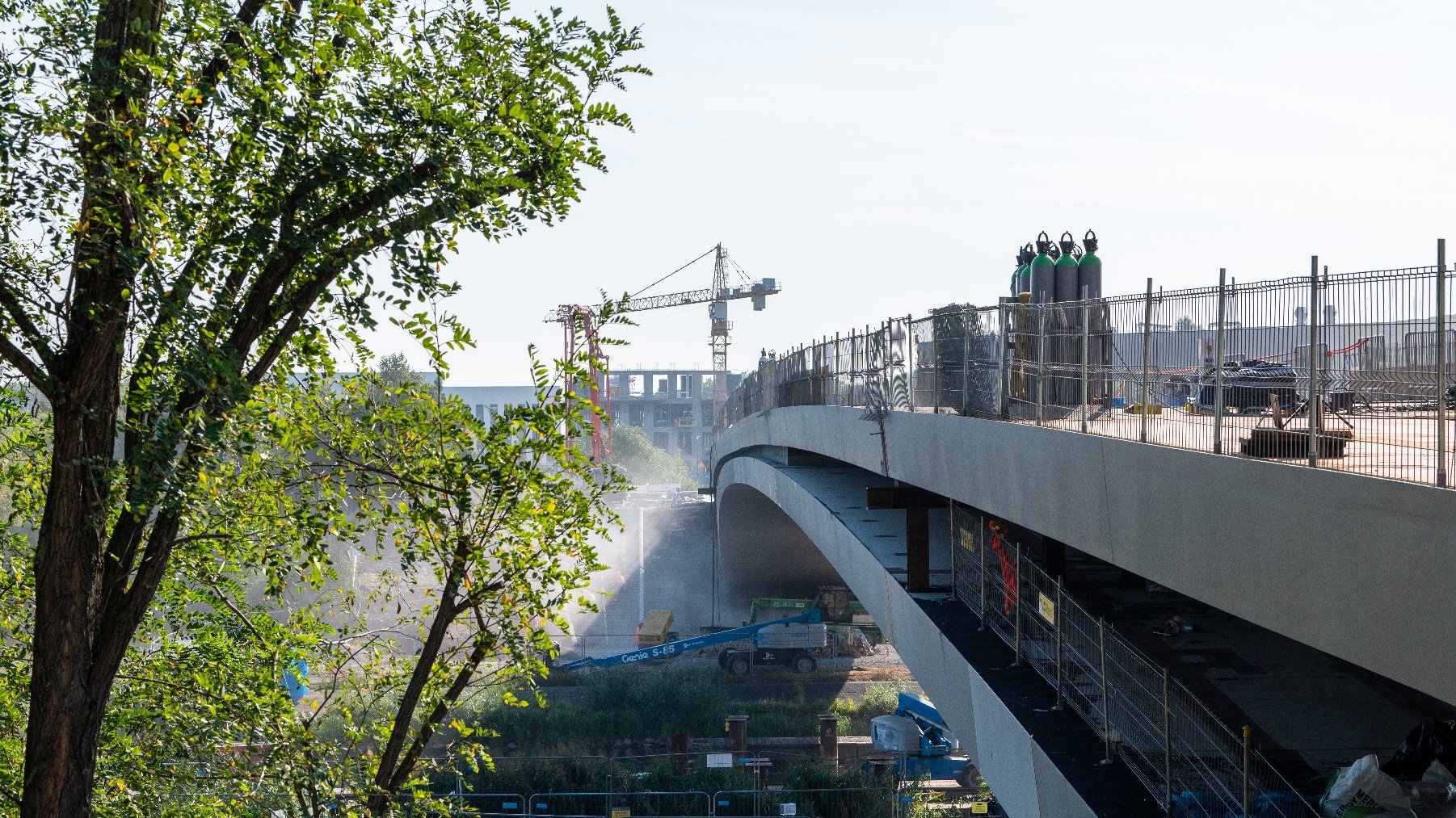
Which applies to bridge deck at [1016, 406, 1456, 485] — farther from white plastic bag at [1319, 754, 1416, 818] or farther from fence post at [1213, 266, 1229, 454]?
white plastic bag at [1319, 754, 1416, 818]

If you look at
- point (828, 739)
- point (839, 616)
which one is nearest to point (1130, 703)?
point (828, 739)

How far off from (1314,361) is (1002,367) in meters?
5.40

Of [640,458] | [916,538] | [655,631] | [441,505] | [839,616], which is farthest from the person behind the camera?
[640,458]

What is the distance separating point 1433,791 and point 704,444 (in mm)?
126001

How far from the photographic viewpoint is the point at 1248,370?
742 centimetres

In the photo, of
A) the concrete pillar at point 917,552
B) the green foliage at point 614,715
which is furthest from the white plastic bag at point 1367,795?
the green foliage at point 614,715

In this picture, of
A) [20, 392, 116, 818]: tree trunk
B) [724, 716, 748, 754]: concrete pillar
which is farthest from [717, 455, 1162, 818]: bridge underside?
[20, 392, 116, 818]: tree trunk

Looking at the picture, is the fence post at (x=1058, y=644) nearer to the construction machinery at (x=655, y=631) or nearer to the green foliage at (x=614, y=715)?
the green foliage at (x=614, y=715)

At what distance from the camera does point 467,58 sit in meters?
7.43

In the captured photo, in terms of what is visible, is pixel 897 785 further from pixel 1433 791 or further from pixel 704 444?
pixel 704 444

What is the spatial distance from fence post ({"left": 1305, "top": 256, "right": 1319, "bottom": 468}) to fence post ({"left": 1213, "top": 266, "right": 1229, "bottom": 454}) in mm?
736

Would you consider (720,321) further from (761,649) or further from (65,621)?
(65,621)

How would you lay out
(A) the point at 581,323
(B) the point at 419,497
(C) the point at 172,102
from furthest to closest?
1. (A) the point at 581,323
2. (B) the point at 419,497
3. (C) the point at 172,102

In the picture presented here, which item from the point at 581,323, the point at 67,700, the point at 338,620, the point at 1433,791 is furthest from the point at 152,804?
the point at 338,620
